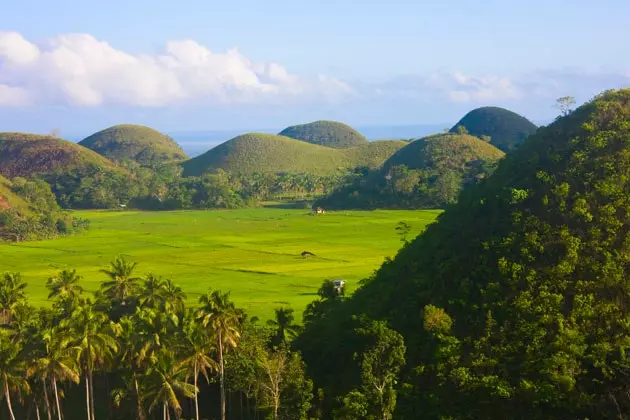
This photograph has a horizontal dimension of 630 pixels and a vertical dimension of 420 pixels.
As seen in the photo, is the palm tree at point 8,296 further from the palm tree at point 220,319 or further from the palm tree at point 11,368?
the palm tree at point 220,319

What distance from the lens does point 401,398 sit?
138ft

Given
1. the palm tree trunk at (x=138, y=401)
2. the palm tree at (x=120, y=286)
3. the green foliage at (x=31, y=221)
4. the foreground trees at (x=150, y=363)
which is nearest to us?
the foreground trees at (x=150, y=363)

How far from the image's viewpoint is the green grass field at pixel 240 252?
85375mm

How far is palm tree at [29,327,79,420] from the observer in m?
41.8

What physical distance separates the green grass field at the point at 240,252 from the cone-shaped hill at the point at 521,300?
73.7 feet

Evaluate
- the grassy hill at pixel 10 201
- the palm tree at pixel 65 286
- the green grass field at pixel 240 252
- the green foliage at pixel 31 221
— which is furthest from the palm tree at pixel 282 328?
the grassy hill at pixel 10 201

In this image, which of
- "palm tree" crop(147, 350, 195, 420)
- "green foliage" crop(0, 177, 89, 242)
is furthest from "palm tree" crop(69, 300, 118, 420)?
"green foliage" crop(0, 177, 89, 242)

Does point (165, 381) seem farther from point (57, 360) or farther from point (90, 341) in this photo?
point (57, 360)

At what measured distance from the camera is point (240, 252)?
11344 cm

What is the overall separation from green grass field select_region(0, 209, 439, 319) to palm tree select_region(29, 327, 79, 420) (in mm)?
27682

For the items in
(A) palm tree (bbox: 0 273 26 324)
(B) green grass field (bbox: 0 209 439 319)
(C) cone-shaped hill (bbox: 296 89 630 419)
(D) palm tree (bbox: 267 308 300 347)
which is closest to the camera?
(C) cone-shaped hill (bbox: 296 89 630 419)

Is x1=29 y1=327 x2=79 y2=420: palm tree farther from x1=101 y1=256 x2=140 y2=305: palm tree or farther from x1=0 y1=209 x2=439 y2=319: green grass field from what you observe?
x1=0 y1=209 x2=439 y2=319: green grass field

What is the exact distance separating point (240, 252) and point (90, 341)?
2737 inches

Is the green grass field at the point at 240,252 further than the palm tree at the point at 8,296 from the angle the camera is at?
Yes
